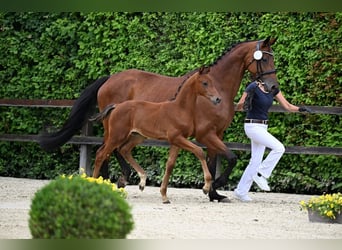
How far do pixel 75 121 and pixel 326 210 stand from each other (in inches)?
152

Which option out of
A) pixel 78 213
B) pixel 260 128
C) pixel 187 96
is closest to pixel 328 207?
pixel 260 128

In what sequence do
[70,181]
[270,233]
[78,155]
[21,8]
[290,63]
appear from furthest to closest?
[78,155], [290,63], [270,233], [70,181], [21,8]

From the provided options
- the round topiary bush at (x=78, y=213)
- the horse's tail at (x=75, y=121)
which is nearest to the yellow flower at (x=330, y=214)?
the round topiary bush at (x=78, y=213)

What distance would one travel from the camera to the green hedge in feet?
33.5

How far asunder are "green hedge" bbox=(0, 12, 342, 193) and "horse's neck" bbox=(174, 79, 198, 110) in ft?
7.36

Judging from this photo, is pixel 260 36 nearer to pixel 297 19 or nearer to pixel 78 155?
pixel 297 19

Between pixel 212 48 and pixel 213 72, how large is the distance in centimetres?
192

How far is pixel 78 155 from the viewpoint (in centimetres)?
1209

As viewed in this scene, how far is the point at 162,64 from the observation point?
11281 mm

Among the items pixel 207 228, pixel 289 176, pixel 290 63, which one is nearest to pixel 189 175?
pixel 289 176

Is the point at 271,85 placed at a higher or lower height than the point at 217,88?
higher

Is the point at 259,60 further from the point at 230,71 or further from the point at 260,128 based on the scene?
the point at 260,128

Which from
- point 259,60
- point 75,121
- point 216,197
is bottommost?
point 216,197

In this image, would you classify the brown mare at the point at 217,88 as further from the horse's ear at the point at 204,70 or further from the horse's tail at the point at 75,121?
the horse's ear at the point at 204,70
